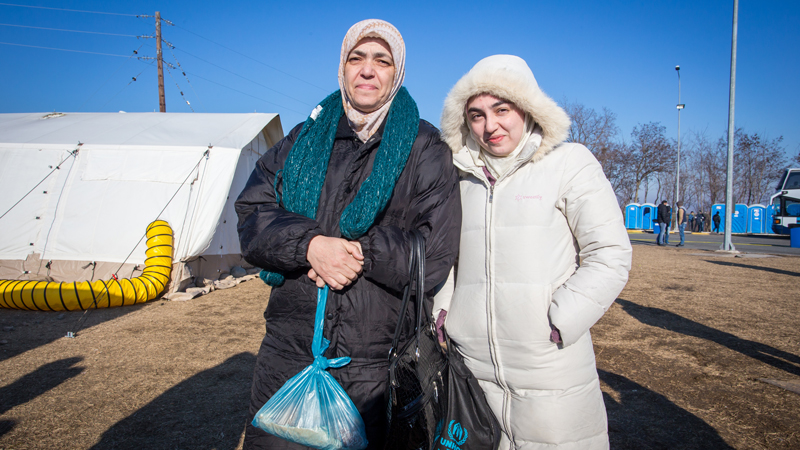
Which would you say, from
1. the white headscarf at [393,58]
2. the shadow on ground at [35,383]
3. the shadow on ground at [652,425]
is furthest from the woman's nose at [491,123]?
the shadow on ground at [35,383]

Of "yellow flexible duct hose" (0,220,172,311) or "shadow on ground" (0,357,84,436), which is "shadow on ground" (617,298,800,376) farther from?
"yellow flexible duct hose" (0,220,172,311)

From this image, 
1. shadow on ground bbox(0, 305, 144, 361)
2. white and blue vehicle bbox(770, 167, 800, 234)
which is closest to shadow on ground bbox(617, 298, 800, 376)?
shadow on ground bbox(0, 305, 144, 361)

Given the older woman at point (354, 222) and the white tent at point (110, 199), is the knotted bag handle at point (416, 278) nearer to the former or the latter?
the older woman at point (354, 222)

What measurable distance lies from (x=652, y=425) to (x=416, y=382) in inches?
101

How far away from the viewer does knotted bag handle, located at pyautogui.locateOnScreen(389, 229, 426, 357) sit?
1404 millimetres

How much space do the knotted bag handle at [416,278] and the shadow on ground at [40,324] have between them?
5.15 meters

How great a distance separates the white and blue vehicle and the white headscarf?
70.5 feet

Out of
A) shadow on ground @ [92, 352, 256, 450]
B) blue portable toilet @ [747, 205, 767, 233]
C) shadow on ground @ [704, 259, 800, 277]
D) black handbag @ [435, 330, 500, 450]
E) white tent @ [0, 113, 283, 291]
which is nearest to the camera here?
black handbag @ [435, 330, 500, 450]

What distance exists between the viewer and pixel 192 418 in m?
3.18

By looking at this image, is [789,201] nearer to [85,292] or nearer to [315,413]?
[315,413]

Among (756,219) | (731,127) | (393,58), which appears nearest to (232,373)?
(393,58)

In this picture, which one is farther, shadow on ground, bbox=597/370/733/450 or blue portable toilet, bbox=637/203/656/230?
blue portable toilet, bbox=637/203/656/230

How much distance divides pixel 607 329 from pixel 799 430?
7.73 ft

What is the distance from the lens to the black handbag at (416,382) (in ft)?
4.45
